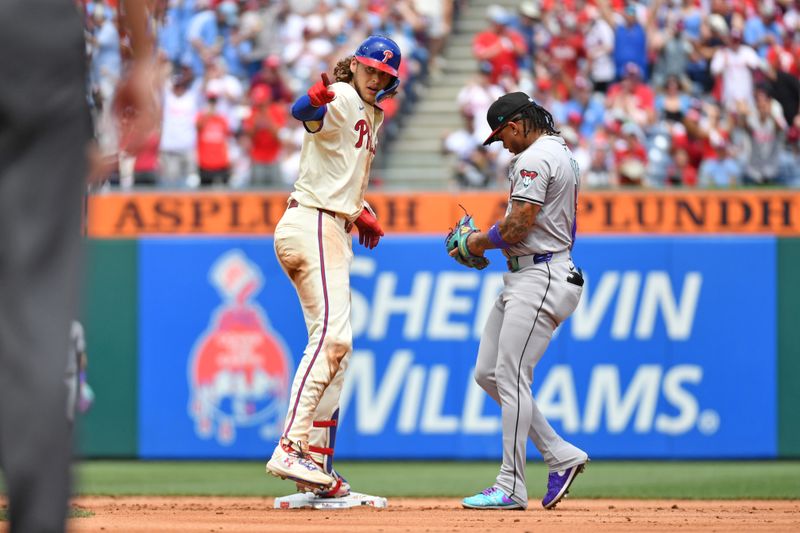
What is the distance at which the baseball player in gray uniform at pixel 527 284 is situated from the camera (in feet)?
22.5

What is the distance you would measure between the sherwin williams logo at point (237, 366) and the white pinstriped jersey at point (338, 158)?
5.26 meters

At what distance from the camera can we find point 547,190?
22.6ft

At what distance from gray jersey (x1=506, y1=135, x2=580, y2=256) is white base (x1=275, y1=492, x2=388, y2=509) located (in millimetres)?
1457

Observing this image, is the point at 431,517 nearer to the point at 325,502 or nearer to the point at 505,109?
the point at 325,502

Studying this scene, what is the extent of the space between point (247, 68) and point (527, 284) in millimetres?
10367

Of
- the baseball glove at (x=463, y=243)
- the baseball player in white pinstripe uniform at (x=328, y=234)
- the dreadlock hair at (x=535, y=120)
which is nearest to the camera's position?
the baseball player in white pinstripe uniform at (x=328, y=234)

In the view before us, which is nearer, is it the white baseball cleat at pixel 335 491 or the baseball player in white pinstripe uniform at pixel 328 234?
the baseball player in white pinstripe uniform at pixel 328 234

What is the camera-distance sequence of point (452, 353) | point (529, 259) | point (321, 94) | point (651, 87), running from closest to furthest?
point (321, 94) → point (529, 259) → point (452, 353) → point (651, 87)

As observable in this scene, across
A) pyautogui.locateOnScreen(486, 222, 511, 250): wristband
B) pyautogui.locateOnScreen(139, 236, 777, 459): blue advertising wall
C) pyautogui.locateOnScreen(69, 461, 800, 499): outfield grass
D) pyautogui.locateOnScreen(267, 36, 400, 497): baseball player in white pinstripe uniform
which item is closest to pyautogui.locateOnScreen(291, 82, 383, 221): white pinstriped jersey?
pyautogui.locateOnScreen(267, 36, 400, 497): baseball player in white pinstripe uniform

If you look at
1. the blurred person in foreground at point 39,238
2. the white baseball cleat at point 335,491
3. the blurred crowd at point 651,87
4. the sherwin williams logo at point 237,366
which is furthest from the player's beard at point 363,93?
the blurred crowd at point 651,87

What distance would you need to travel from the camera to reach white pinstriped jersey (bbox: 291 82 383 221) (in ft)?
22.5

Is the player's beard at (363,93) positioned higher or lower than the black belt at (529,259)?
higher

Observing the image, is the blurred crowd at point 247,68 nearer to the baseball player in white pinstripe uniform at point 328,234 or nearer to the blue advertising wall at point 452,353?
the blue advertising wall at point 452,353

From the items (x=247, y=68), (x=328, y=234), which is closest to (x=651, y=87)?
(x=247, y=68)
